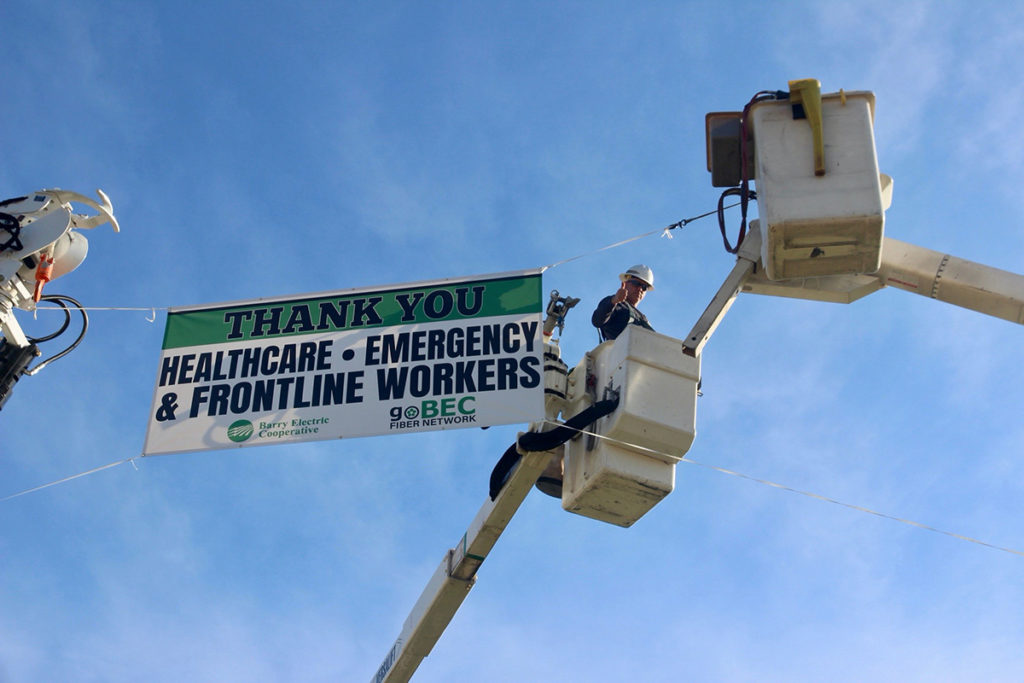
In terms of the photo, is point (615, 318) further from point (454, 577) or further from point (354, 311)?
point (454, 577)

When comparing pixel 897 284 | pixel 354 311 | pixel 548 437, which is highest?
pixel 354 311

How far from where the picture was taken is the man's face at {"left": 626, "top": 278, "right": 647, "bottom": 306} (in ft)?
40.1

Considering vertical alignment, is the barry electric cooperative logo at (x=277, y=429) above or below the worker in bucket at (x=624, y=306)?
below

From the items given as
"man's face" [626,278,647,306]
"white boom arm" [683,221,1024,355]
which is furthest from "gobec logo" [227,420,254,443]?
"man's face" [626,278,647,306]

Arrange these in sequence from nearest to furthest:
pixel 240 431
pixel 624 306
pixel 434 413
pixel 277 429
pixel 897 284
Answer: pixel 897 284
pixel 434 413
pixel 277 429
pixel 240 431
pixel 624 306

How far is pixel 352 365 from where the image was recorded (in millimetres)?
9883

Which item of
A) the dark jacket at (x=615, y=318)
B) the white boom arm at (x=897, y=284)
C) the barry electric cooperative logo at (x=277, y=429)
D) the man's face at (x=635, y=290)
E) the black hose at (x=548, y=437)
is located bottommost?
the barry electric cooperative logo at (x=277, y=429)

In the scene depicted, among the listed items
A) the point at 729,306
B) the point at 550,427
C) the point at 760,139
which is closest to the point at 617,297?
the point at 550,427

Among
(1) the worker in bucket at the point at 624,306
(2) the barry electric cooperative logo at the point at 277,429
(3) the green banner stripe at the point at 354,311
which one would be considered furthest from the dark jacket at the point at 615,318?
(2) the barry electric cooperative logo at the point at 277,429

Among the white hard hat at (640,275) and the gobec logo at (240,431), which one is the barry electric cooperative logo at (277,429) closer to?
the gobec logo at (240,431)

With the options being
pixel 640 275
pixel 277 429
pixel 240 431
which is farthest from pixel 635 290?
pixel 240 431

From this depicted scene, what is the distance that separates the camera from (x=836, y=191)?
7.94 m

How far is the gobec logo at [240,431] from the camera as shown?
9758mm

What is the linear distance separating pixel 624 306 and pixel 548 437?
2.02 m
